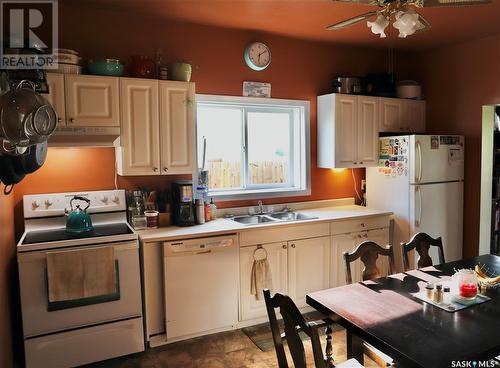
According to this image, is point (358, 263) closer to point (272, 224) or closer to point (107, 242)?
point (272, 224)

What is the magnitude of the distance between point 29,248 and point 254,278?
5.31 feet

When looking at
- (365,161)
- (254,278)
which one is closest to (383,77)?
(365,161)

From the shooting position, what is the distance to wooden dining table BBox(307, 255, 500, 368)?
4.72 feet

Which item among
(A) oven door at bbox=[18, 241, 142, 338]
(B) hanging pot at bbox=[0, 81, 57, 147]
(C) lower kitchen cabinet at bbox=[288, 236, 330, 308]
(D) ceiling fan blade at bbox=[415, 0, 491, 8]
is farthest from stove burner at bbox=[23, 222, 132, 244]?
(D) ceiling fan blade at bbox=[415, 0, 491, 8]

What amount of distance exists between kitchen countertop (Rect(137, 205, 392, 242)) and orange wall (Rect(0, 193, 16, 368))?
0.83 meters

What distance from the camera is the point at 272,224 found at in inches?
123

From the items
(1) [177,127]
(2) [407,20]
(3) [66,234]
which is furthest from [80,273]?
(2) [407,20]

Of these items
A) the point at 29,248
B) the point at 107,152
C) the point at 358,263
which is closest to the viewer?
the point at 29,248

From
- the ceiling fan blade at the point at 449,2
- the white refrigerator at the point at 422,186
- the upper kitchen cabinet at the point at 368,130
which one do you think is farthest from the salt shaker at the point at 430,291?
the upper kitchen cabinet at the point at 368,130

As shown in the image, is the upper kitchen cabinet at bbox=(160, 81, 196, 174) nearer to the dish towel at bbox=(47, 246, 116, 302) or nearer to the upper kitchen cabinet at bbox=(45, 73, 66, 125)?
the upper kitchen cabinet at bbox=(45, 73, 66, 125)

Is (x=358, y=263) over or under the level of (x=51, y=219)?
under

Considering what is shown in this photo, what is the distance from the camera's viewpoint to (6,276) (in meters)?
2.42

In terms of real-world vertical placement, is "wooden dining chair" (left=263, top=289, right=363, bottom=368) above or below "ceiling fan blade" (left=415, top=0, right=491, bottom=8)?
below

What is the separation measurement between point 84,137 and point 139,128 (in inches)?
16.1
